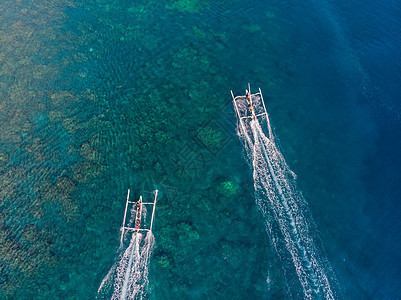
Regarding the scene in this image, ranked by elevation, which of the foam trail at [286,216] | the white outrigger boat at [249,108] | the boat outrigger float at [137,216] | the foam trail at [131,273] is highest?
the white outrigger boat at [249,108]

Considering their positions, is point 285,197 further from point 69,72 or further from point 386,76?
point 69,72

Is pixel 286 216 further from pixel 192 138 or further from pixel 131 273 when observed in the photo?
pixel 131 273

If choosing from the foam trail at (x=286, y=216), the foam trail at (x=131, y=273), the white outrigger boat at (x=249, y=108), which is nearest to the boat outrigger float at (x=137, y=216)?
the foam trail at (x=131, y=273)

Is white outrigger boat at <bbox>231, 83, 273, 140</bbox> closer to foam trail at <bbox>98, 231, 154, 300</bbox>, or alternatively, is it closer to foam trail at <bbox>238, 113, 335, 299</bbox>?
foam trail at <bbox>238, 113, 335, 299</bbox>

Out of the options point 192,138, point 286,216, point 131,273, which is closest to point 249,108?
point 192,138

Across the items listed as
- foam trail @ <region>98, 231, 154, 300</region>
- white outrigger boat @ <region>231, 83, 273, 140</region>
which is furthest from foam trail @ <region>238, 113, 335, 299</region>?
foam trail @ <region>98, 231, 154, 300</region>

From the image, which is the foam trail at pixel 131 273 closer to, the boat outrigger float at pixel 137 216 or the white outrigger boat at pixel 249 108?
the boat outrigger float at pixel 137 216
